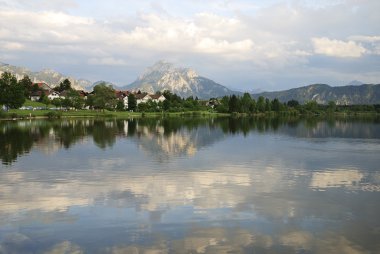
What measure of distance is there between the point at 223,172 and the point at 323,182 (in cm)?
860

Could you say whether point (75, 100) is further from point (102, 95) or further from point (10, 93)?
point (10, 93)

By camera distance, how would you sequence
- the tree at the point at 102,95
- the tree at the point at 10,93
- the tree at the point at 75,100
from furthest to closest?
1. the tree at the point at 102,95
2. the tree at the point at 75,100
3. the tree at the point at 10,93

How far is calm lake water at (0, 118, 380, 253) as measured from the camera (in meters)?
18.4

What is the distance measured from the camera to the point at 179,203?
25250 millimetres

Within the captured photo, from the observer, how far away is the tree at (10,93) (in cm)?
13588

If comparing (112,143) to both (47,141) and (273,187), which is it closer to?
(47,141)

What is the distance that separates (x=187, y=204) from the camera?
2505cm

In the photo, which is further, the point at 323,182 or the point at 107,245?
the point at 323,182

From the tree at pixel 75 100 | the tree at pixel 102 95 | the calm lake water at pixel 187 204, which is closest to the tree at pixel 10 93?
the tree at pixel 75 100

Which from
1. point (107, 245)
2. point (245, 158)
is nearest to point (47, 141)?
point (245, 158)

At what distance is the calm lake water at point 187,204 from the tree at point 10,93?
327 feet

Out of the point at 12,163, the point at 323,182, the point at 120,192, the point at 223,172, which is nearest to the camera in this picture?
A: the point at 120,192

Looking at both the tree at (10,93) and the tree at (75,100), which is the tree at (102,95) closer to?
the tree at (75,100)

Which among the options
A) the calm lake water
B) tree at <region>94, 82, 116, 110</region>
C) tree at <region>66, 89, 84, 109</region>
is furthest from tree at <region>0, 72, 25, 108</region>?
the calm lake water
